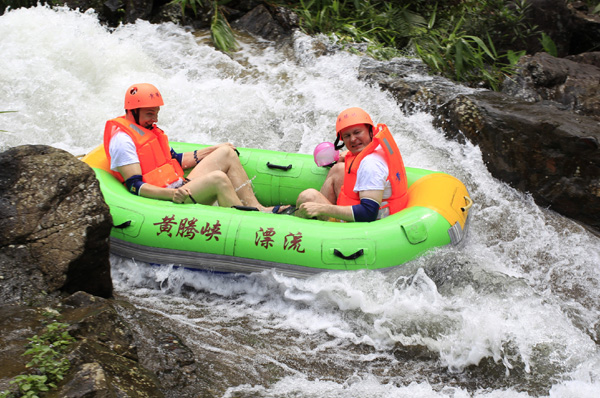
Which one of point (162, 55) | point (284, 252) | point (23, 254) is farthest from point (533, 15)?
point (23, 254)

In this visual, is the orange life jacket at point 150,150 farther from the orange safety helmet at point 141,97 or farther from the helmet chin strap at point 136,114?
the orange safety helmet at point 141,97

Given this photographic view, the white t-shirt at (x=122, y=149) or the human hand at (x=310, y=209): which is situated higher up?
the white t-shirt at (x=122, y=149)

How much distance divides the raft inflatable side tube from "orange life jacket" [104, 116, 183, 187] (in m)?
0.24

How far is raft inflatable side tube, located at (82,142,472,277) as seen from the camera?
4.10 m

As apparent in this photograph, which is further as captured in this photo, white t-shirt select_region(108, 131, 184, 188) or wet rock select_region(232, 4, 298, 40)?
wet rock select_region(232, 4, 298, 40)

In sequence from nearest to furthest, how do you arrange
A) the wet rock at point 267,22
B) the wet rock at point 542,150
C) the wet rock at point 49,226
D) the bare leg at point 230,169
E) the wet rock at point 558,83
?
the wet rock at point 49,226, the bare leg at point 230,169, the wet rock at point 542,150, the wet rock at point 558,83, the wet rock at point 267,22

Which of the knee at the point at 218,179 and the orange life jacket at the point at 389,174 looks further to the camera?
the knee at the point at 218,179

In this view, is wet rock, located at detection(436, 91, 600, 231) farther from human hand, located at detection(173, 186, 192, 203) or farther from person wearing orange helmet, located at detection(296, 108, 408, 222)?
human hand, located at detection(173, 186, 192, 203)

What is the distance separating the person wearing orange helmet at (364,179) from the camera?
4.15 meters

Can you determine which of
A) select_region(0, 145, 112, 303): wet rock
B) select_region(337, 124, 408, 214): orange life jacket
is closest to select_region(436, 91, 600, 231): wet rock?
select_region(337, 124, 408, 214): orange life jacket

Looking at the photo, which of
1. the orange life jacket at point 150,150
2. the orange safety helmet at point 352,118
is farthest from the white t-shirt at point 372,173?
the orange life jacket at point 150,150

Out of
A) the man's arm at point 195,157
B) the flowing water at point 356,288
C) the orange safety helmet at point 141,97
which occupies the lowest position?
the flowing water at point 356,288

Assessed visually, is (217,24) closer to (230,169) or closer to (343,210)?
(230,169)

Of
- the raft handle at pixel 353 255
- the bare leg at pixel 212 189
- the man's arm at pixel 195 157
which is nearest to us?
the raft handle at pixel 353 255
